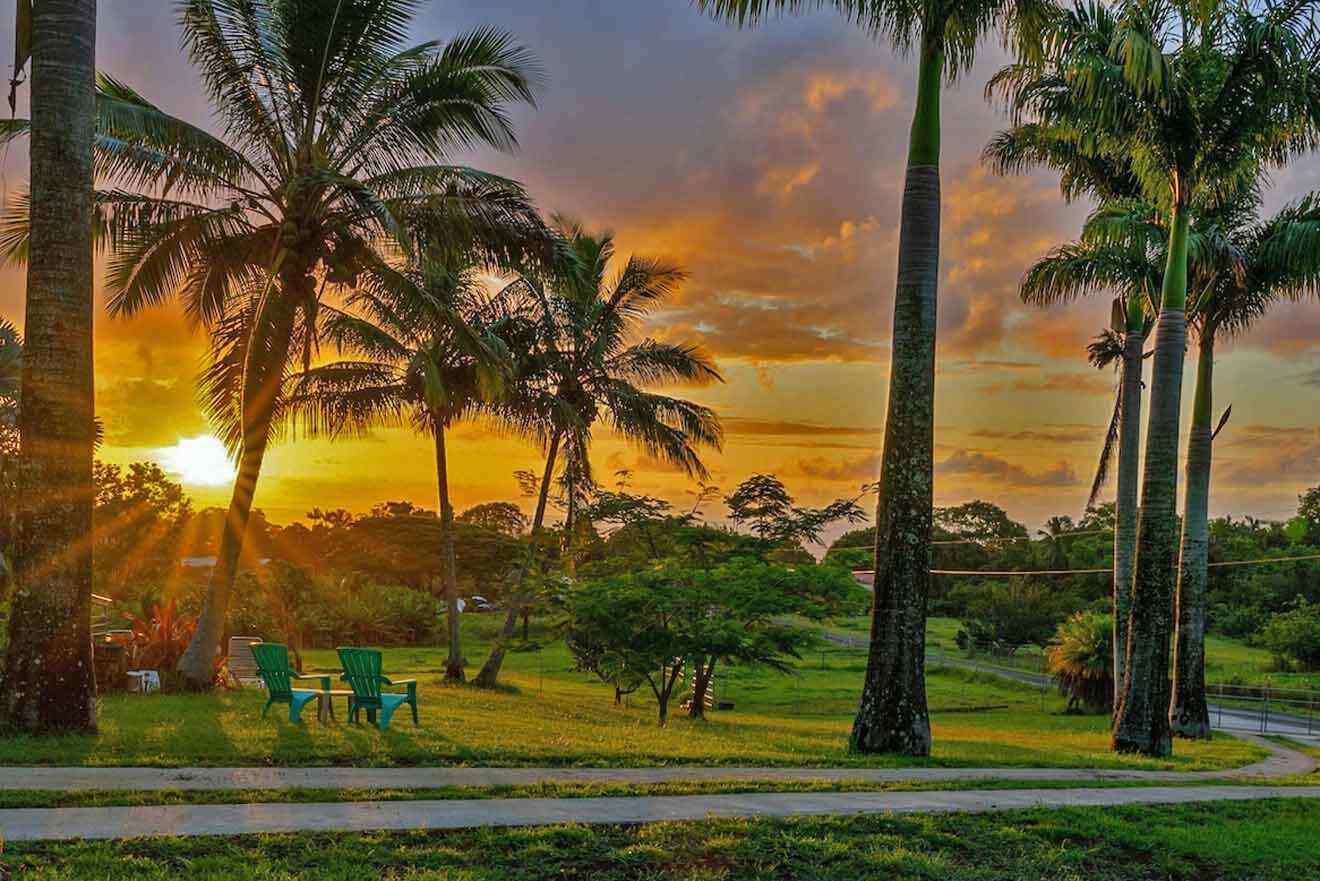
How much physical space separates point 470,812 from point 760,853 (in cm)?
209

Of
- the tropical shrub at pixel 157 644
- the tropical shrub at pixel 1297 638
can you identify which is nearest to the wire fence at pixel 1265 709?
the tropical shrub at pixel 1297 638

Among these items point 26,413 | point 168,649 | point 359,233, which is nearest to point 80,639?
point 26,413

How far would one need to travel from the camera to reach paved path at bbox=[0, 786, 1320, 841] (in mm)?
6965

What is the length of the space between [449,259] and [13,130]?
6.49m

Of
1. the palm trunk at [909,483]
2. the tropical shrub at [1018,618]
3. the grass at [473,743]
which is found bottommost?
the tropical shrub at [1018,618]

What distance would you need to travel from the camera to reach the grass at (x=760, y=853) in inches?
250

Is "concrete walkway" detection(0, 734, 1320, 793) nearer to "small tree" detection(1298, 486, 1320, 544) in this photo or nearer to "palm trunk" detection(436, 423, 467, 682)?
"palm trunk" detection(436, 423, 467, 682)

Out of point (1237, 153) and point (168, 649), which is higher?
point (1237, 153)

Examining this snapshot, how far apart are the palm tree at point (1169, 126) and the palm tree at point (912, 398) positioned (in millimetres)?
3410

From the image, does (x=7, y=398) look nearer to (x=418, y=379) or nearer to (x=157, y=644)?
(x=418, y=379)

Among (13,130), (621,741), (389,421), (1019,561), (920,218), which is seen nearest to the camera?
(621,741)

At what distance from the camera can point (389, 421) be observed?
27.9m

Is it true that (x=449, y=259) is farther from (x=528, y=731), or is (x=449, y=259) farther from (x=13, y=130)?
(x=528, y=731)

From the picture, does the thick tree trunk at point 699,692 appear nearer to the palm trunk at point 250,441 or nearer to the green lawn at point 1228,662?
the palm trunk at point 250,441
